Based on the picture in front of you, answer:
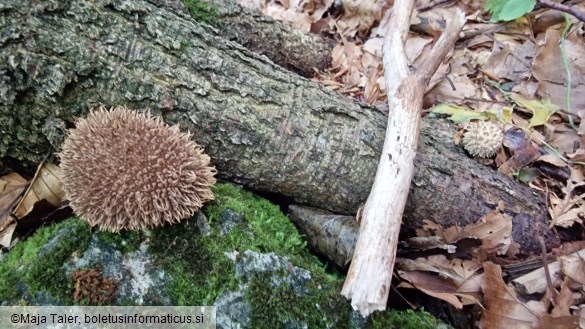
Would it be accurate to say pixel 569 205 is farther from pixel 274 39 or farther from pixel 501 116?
pixel 274 39

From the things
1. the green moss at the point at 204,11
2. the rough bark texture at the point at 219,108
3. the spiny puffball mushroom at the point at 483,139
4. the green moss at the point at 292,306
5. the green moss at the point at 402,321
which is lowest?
the green moss at the point at 292,306

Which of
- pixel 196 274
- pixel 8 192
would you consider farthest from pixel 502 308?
pixel 8 192

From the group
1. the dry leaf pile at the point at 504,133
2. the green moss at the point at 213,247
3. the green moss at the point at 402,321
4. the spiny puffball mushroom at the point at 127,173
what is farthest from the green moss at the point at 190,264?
the green moss at the point at 402,321

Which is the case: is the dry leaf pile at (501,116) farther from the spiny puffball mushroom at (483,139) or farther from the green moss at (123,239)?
the green moss at (123,239)

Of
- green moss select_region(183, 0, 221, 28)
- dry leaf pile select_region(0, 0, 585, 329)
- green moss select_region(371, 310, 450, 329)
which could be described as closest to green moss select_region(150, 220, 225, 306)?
dry leaf pile select_region(0, 0, 585, 329)

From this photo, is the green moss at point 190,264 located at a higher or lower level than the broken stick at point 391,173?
lower

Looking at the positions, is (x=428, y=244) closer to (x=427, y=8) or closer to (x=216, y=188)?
(x=216, y=188)
